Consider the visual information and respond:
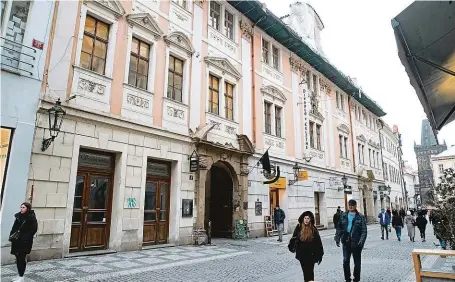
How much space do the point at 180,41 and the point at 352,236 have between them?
1059 centimetres

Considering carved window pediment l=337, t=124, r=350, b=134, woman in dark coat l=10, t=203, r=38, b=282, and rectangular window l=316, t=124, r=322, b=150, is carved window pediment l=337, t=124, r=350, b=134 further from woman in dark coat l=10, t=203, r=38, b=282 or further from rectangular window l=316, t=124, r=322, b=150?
woman in dark coat l=10, t=203, r=38, b=282

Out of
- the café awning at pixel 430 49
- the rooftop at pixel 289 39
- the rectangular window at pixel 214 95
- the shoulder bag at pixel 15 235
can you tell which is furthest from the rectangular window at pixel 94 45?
the café awning at pixel 430 49

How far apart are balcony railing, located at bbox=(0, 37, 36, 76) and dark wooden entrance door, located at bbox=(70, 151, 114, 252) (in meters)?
2.98

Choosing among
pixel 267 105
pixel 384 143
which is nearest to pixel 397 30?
pixel 267 105

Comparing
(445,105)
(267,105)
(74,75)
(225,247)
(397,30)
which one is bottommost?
(225,247)

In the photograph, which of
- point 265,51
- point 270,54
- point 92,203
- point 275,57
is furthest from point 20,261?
point 275,57

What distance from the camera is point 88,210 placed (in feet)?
33.0

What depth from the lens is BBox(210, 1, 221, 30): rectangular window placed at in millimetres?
16047

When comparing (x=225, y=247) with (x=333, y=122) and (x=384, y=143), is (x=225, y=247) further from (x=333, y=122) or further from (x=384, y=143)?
(x=384, y=143)

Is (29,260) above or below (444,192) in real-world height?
below

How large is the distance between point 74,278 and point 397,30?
762cm

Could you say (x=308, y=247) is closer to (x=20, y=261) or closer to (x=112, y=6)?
(x=20, y=261)

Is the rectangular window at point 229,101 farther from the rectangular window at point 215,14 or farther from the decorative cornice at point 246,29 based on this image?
the decorative cornice at point 246,29

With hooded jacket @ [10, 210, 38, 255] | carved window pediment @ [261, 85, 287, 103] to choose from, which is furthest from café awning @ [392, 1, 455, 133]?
carved window pediment @ [261, 85, 287, 103]
